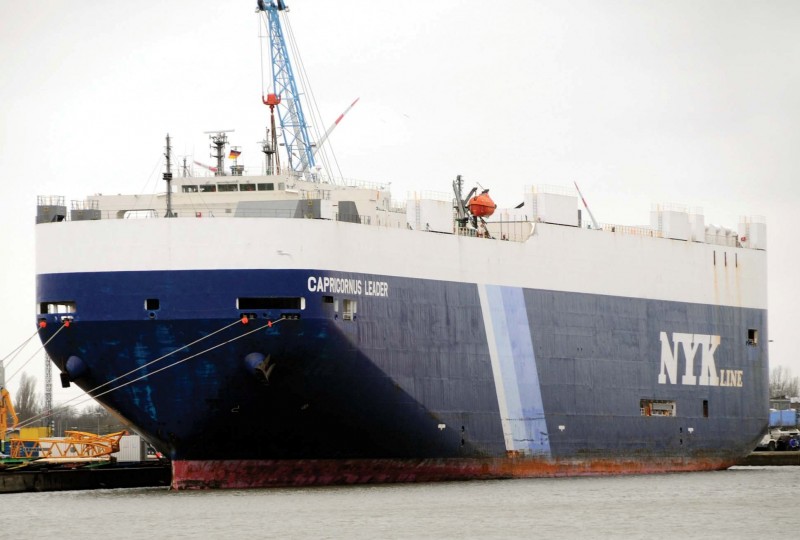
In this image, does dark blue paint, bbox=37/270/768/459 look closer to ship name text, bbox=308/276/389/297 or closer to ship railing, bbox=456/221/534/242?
ship name text, bbox=308/276/389/297

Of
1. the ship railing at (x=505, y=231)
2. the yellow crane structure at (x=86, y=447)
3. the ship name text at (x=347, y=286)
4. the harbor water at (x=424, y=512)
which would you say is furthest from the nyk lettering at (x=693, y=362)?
the yellow crane structure at (x=86, y=447)

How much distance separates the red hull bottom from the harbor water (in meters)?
0.47

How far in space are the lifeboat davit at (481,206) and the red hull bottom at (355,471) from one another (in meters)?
7.01

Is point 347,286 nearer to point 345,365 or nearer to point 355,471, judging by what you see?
point 345,365

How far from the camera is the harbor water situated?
33781 mm

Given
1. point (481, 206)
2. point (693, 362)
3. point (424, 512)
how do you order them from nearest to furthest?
point (424, 512) → point (481, 206) → point (693, 362)

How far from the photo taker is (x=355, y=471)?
142 feet

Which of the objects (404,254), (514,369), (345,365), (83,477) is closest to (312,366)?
(345,365)

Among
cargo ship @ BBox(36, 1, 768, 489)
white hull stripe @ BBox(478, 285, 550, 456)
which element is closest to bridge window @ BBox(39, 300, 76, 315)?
cargo ship @ BBox(36, 1, 768, 489)

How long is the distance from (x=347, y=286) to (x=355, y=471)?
15.9 feet

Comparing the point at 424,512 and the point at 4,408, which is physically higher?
the point at 4,408

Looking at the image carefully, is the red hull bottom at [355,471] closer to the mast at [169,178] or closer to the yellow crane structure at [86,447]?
the yellow crane structure at [86,447]

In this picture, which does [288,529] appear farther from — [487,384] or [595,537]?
[487,384]

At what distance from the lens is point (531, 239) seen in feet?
159
